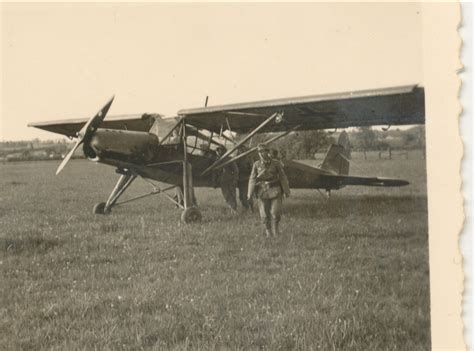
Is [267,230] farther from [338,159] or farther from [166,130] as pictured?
[338,159]

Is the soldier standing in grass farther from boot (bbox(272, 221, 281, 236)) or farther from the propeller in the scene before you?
the propeller

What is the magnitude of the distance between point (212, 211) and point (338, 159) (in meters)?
3.67

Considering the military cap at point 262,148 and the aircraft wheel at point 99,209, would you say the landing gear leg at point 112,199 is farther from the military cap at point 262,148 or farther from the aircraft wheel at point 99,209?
the military cap at point 262,148

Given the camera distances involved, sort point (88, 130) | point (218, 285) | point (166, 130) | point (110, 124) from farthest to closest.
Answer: point (110, 124) < point (166, 130) < point (88, 130) < point (218, 285)

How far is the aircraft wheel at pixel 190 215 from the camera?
642cm

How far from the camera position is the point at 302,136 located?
15969mm

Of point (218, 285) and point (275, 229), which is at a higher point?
point (275, 229)

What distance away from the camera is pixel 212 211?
25.3 ft

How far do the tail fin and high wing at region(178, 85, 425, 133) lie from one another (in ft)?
7.81

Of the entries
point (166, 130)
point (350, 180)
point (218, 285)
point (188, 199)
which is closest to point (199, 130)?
point (166, 130)

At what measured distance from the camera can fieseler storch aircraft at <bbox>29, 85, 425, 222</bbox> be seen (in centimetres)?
559

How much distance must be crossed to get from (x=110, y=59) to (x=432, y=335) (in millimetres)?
4247

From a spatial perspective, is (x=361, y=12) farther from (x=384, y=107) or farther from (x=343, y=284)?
(x=343, y=284)

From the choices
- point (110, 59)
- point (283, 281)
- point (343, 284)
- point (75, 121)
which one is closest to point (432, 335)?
point (343, 284)
